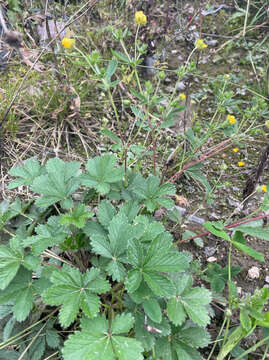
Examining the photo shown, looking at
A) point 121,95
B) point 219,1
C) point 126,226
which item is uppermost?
point 219,1

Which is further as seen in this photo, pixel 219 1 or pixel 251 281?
pixel 219 1

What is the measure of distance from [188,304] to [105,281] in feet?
0.86

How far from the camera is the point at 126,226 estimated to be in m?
1.00

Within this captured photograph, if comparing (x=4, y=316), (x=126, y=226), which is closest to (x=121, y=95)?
(x=126, y=226)

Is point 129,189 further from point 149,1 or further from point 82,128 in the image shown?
point 149,1

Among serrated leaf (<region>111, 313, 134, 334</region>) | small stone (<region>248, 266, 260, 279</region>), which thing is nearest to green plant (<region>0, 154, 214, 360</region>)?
serrated leaf (<region>111, 313, 134, 334</region>)

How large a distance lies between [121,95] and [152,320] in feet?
5.61

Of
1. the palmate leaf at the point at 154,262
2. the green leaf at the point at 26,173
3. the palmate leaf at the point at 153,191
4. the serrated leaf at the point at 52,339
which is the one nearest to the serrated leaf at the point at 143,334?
the palmate leaf at the point at 154,262

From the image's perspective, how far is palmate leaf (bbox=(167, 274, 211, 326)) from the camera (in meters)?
0.91

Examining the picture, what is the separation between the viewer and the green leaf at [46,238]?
3.17 feet

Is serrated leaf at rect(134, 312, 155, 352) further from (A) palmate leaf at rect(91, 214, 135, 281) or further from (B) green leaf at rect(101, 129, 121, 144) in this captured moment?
(B) green leaf at rect(101, 129, 121, 144)

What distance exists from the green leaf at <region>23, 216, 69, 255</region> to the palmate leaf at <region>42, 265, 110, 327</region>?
89 millimetres

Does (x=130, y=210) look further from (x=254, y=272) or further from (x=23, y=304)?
(x=254, y=272)

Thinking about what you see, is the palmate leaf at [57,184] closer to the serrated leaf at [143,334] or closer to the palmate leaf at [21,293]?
the palmate leaf at [21,293]
